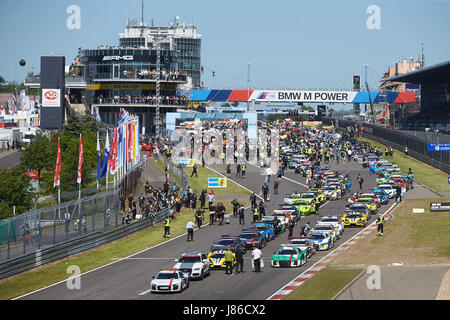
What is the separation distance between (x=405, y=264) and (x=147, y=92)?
298 feet

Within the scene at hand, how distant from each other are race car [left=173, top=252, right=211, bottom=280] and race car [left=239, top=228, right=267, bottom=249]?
5943 mm

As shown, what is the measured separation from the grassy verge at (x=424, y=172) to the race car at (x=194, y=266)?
36.5m

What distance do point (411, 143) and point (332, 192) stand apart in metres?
31.4

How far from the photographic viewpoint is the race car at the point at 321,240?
37.0 meters

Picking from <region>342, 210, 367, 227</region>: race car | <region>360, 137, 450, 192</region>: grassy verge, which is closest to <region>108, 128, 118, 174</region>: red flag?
<region>342, 210, 367, 227</region>: race car

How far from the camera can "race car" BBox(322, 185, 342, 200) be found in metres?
55.9

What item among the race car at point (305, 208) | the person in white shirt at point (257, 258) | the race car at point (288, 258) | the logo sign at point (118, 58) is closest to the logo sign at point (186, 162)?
the race car at point (305, 208)

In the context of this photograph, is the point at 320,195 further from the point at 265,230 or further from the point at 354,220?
the point at 265,230

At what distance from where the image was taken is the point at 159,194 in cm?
5256

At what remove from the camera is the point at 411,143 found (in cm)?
8475

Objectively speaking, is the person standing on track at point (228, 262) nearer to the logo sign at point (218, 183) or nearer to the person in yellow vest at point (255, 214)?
the person in yellow vest at point (255, 214)

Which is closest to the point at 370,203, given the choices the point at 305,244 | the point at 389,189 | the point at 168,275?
the point at 389,189
